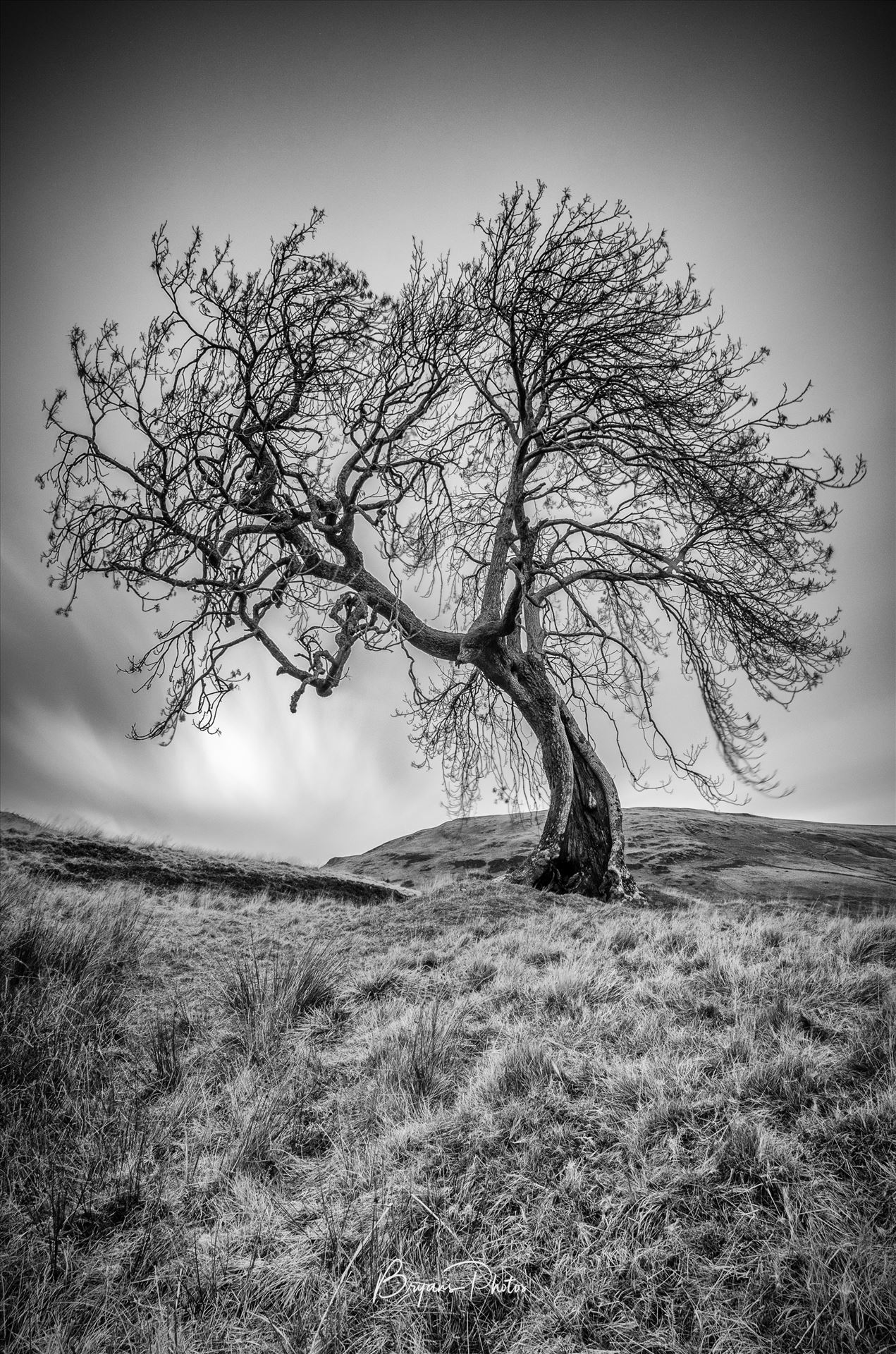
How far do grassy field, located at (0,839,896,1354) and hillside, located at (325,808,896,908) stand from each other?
9025 millimetres

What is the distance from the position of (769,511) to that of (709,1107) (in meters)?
7.48

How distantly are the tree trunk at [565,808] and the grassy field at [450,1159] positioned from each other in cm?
515

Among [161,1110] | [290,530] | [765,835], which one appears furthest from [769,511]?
[765,835]

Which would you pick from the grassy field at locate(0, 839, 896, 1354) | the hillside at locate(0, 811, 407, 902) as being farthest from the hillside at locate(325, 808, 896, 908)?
the grassy field at locate(0, 839, 896, 1354)

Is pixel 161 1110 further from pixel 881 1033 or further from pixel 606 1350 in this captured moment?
pixel 881 1033

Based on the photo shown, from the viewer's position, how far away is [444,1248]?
5.07ft

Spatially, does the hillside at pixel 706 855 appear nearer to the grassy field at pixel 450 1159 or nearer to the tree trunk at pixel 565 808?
the tree trunk at pixel 565 808

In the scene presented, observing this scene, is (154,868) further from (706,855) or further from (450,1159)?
(706,855)

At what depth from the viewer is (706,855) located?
1798cm

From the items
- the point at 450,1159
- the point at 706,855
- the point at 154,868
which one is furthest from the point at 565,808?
the point at 706,855

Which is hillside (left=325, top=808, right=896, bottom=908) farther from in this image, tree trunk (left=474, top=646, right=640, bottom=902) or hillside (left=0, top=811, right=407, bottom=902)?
hillside (left=0, top=811, right=407, bottom=902)

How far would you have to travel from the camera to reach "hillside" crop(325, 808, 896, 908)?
14.1m

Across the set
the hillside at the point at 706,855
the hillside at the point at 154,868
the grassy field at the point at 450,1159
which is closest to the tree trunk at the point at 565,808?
the hillside at the point at 706,855

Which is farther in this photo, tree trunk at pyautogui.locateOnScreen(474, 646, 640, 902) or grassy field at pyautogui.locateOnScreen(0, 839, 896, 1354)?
tree trunk at pyautogui.locateOnScreen(474, 646, 640, 902)
